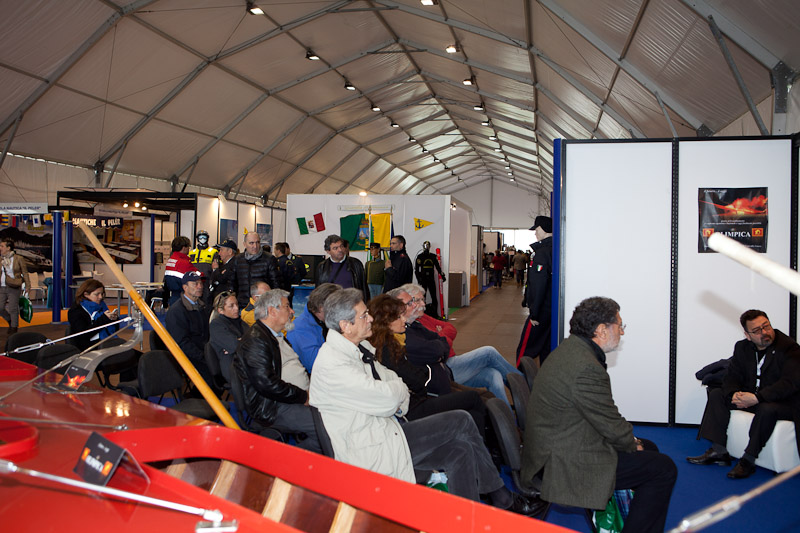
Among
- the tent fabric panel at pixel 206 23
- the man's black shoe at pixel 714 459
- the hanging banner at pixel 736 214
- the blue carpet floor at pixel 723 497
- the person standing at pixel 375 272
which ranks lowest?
the blue carpet floor at pixel 723 497

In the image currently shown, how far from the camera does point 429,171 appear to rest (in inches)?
1203

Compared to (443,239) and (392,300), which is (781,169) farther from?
(443,239)

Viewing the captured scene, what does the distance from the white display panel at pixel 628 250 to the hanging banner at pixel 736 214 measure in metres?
0.27

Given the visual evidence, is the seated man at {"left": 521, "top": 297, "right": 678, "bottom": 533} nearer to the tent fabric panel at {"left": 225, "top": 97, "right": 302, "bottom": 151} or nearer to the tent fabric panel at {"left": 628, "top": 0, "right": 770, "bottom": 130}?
the tent fabric panel at {"left": 628, "top": 0, "right": 770, "bottom": 130}

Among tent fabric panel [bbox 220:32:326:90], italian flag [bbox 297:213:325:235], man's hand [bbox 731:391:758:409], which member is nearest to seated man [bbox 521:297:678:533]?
man's hand [bbox 731:391:758:409]

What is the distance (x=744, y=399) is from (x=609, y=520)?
1.69 metres

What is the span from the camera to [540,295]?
5262mm

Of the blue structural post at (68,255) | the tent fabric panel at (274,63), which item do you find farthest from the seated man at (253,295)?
the tent fabric panel at (274,63)

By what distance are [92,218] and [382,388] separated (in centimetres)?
1156

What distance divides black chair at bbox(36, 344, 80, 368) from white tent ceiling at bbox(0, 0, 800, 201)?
6161 mm

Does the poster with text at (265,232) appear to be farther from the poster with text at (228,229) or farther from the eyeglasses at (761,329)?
the eyeglasses at (761,329)

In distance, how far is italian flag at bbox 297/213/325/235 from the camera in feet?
37.0

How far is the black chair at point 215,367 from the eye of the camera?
4.38m

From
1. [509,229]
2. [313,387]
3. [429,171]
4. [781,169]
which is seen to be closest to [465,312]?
[781,169]
